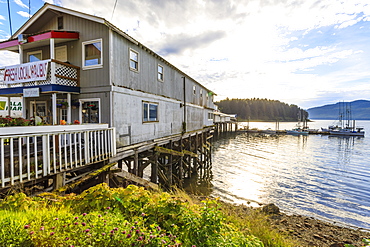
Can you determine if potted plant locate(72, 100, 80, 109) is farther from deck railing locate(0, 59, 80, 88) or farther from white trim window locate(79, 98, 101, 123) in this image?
deck railing locate(0, 59, 80, 88)

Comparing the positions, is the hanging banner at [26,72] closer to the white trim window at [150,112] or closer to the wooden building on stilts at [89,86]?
the wooden building on stilts at [89,86]

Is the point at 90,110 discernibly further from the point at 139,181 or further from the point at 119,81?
the point at 139,181

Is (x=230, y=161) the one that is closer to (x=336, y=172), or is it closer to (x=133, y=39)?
(x=336, y=172)

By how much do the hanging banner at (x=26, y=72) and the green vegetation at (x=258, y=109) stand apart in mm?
131658

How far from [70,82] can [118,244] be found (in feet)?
30.3

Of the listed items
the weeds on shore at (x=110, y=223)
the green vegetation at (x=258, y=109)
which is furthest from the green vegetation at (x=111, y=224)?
the green vegetation at (x=258, y=109)

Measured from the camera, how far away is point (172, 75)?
53.4ft

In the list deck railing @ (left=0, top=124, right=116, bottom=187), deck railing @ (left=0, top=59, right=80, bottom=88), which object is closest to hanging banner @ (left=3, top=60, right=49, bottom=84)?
deck railing @ (left=0, top=59, right=80, bottom=88)

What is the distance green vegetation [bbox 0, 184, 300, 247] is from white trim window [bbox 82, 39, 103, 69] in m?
Answer: 6.81

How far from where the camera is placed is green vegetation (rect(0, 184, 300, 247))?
9.28 feet

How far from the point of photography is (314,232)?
7.94m

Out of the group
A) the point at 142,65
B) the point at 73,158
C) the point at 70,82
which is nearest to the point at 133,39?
the point at 142,65

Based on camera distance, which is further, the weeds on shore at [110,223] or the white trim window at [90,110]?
the white trim window at [90,110]

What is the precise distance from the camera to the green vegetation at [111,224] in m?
2.83
